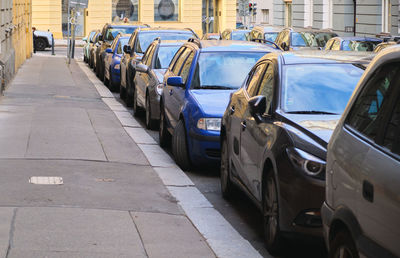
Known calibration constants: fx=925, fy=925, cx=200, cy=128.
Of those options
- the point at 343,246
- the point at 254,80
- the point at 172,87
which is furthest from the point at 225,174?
the point at 343,246

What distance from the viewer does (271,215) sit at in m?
7.34

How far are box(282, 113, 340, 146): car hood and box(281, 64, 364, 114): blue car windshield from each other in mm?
190

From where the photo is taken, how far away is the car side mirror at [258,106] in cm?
794

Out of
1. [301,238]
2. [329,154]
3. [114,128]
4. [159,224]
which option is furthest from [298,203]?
[114,128]

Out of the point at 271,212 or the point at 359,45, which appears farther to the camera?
the point at 359,45

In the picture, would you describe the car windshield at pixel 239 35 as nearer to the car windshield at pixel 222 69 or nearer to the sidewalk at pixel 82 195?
the sidewalk at pixel 82 195

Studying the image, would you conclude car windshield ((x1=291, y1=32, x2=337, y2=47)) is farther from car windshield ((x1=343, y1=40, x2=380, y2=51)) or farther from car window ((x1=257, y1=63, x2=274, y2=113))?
car window ((x1=257, y1=63, x2=274, y2=113))

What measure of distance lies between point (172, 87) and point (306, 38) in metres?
17.9

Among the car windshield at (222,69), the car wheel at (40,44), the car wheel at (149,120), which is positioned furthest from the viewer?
the car wheel at (40,44)

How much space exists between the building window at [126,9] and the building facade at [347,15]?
405 inches

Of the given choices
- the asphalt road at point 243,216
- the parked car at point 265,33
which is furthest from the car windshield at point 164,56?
the parked car at point 265,33

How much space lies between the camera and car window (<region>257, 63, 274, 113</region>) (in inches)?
325

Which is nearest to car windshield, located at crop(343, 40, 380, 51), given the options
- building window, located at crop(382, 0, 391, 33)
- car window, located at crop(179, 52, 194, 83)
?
car window, located at crop(179, 52, 194, 83)

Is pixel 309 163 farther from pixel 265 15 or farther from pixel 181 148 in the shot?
pixel 265 15
